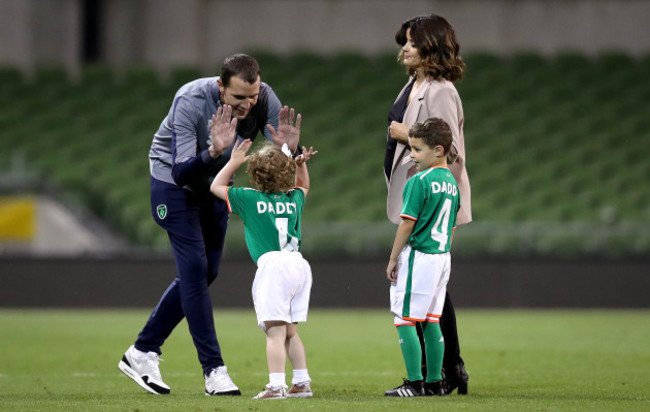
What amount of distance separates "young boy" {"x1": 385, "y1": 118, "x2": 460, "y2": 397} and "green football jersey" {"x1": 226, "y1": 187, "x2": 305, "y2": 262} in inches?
22.1

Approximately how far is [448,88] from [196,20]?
16.0 meters

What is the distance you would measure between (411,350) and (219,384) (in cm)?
105

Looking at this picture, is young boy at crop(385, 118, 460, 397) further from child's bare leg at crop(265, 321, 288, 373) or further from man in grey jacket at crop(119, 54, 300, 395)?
man in grey jacket at crop(119, 54, 300, 395)

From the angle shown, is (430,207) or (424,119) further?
(424,119)

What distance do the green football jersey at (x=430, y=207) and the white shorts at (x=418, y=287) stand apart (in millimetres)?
52

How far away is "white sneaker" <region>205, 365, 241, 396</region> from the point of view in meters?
5.48

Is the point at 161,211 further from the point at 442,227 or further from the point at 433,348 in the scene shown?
the point at 433,348

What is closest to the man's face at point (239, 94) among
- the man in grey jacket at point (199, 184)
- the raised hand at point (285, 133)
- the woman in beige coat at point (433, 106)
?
the man in grey jacket at point (199, 184)

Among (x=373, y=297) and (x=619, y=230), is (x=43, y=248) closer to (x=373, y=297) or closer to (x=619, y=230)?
(x=373, y=297)

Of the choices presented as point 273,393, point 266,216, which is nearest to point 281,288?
point 266,216

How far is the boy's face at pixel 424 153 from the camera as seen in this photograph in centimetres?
533

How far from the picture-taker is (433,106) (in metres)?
5.53

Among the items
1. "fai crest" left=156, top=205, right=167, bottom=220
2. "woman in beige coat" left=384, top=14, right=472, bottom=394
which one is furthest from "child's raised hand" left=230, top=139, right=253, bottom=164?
"woman in beige coat" left=384, top=14, right=472, bottom=394

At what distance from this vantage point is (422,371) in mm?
5703
